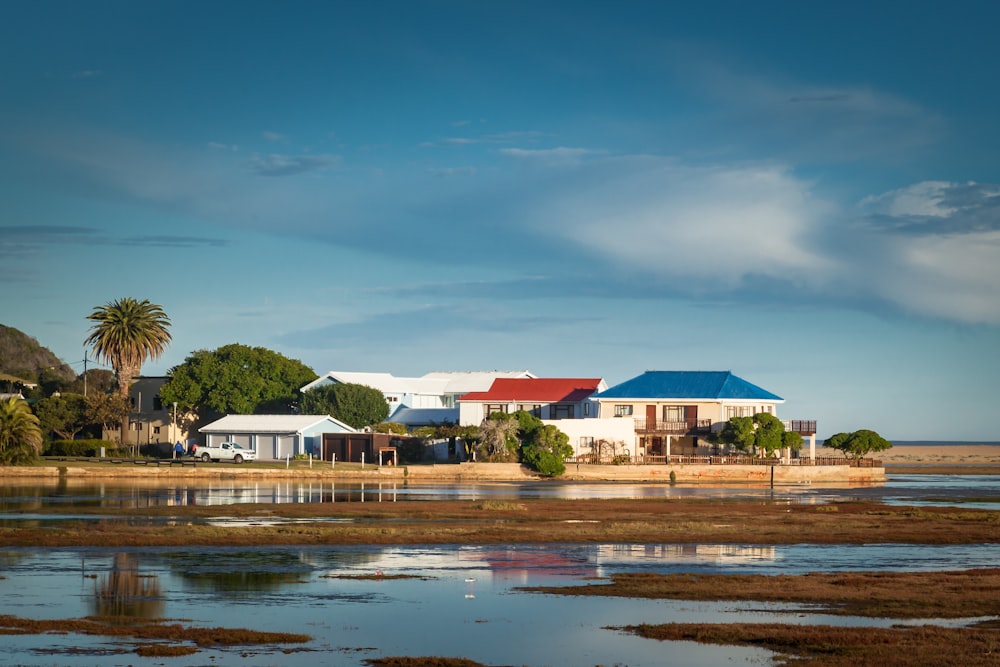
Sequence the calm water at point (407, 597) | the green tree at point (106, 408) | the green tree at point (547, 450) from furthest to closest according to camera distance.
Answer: the green tree at point (106, 408)
the green tree at point (547, 450)
the calm water at point (407, 597)

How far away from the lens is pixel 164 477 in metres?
84.9

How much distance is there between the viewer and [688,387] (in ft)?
356

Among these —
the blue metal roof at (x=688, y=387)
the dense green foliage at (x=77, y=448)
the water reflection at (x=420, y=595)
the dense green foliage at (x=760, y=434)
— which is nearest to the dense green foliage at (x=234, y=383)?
the dense green foliage at (x=77, y=448)

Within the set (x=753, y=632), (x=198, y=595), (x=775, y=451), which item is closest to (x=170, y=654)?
(x=198, y=595)

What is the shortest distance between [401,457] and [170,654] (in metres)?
84.8

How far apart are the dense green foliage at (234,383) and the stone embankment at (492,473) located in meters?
24.0

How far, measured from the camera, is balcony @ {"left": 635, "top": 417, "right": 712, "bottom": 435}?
10531 cm

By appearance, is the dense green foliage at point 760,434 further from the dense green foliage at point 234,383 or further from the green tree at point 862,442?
the dense green foliage at point 234,383

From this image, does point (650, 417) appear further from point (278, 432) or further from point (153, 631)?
point (153, 631)

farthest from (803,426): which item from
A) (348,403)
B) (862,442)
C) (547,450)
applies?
(348,403)

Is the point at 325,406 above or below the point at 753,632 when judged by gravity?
above

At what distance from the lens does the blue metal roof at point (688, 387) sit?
350 ft

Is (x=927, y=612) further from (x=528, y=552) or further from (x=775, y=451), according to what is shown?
(x=775, y=451)

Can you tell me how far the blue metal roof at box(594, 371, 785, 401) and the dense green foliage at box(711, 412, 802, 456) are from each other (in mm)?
6804
